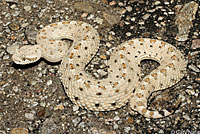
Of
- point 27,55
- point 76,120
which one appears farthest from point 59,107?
point 27,55

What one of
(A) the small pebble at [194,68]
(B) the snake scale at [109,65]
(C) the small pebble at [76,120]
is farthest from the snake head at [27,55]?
(A) the small pebble at [194,68]

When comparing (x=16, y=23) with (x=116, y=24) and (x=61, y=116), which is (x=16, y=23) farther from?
(x=61, y=116)

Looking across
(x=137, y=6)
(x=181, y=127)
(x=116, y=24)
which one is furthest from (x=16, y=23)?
(x=181, y=127)

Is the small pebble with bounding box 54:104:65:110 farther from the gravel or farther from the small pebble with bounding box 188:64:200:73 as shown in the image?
the small pebble with bounding box 188:64:200:73

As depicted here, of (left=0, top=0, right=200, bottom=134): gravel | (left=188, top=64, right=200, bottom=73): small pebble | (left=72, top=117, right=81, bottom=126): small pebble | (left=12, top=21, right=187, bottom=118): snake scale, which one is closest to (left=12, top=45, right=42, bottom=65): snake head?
(left=12, top=21, right=187, bottom=118): snake scale

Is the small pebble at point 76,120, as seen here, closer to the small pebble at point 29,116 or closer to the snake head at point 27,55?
the small pebble at point 29,116

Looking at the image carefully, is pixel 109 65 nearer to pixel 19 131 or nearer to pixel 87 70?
pixel 87 70

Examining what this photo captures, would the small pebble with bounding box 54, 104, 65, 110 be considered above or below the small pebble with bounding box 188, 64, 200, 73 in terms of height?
below
